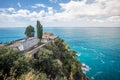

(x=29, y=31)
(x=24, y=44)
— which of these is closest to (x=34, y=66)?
(x=24, y=44)

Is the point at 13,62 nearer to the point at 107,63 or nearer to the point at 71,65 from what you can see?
the point at 71,65

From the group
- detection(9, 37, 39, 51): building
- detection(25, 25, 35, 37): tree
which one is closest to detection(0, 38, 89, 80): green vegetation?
detection(9, 37, 39, 51): building

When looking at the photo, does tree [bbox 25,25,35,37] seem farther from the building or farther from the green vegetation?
the green vegetation

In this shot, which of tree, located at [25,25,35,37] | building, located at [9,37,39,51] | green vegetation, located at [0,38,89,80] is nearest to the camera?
green vegetation, located at [0,38,89,80]

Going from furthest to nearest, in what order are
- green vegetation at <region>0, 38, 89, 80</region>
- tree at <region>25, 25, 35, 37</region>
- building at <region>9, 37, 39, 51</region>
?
tree at <region>25, 25, 35, 37</region>
building at <region>9, 37, 39, 51</region>
green vegetation at <region>0, 38, 89, 80</region>

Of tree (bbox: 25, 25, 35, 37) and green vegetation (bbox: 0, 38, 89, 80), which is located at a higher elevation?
tree (bbox: 25, 25, 35, 37)

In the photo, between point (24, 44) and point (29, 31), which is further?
point (29, 31)

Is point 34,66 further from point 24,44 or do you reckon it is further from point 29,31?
point 29,31

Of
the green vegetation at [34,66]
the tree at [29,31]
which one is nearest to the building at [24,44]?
the green vegetation at [34,66]

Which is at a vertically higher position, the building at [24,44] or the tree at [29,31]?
the tree at [29,31]

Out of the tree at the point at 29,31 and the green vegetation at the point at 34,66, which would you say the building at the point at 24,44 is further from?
the tree at the point at 29,31

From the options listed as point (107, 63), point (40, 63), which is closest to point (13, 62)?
point (40, 63)
